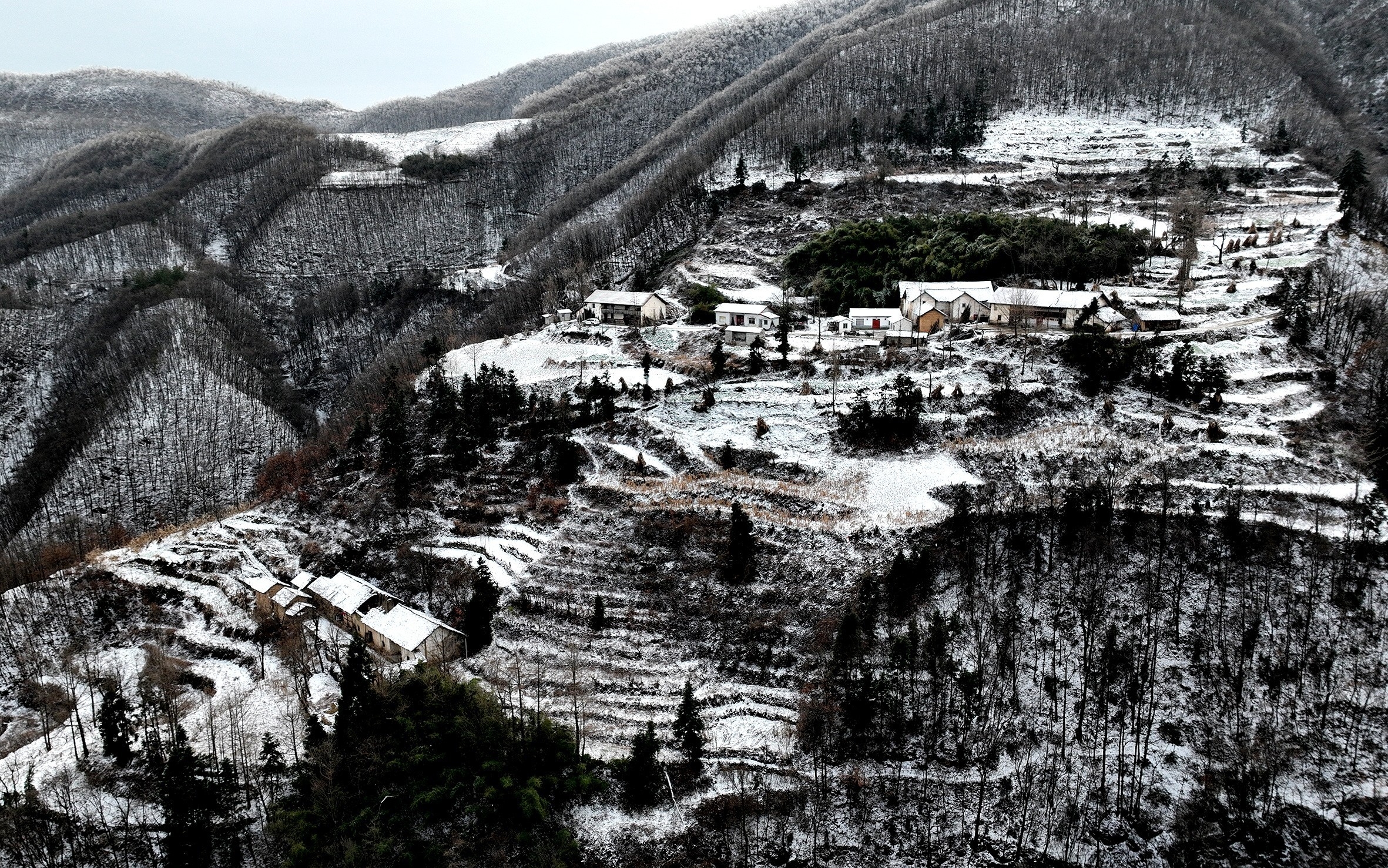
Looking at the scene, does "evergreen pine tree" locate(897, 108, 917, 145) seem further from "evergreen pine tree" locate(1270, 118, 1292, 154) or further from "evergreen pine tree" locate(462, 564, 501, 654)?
"evergreen pine tree" locate(462, 564, 501, 654)

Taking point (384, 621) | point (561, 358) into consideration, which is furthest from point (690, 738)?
point (561, 358)

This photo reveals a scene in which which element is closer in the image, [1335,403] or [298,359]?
[1335,403]

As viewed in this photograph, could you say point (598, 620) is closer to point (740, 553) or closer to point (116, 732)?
point (740, 553)

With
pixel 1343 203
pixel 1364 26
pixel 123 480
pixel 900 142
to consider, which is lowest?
pixel 123 480

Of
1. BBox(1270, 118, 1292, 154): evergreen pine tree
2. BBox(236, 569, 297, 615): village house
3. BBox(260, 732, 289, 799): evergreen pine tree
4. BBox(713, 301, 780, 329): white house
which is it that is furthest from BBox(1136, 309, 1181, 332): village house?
BBox(236, 569, 297, 615): village house

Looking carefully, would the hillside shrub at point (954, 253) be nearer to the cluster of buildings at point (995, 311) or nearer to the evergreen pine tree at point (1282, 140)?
the cluster of buildings at point (995, 311)

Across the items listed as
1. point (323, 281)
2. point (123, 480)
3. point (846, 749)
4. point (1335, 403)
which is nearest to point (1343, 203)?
point (1335, 403)

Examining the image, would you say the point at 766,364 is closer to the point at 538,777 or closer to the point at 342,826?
the point at 538,777
